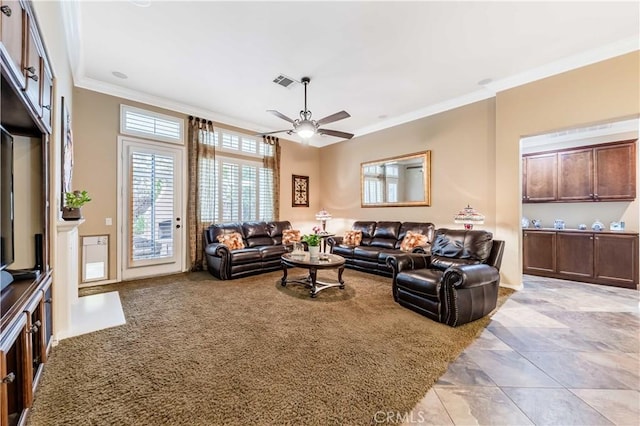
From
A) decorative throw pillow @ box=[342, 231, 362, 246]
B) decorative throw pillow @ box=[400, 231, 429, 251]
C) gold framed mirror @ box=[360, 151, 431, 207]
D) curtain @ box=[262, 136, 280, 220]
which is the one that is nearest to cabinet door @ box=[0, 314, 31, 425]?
decorative throw pillow @ box=[400, 231, 429, 251]

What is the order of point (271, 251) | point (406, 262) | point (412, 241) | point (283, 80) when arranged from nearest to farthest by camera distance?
point (406, 262) → point (283, 80) → point (412, 241) → point (271, 251)

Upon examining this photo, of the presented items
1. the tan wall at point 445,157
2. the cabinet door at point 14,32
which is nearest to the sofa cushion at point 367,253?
the tan wall at point 445,157

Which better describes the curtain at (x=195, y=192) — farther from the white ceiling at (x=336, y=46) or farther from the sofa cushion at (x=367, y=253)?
the sofa cushion at (x=367, y=253)

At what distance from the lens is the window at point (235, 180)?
18.1ft

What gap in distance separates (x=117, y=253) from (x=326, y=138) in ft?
17.5

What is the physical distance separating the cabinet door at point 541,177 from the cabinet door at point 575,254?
87 centimetres

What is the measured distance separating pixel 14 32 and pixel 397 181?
18.6 feet

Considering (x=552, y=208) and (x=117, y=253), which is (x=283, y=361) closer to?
(x=117, y=253)

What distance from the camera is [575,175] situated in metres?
4.97

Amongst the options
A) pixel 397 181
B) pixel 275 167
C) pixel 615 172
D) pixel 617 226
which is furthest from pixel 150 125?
pixel 617 226

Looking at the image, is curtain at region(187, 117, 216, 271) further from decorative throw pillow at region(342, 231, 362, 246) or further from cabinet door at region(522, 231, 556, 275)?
cabinet door at region(522, 231, 556, 275)

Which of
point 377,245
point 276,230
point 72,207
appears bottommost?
point 377,245

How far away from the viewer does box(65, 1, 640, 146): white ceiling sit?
8.91 ft

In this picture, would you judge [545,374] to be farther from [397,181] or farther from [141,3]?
[141,3]
